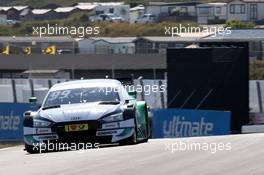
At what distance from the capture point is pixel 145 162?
12047 millimetres

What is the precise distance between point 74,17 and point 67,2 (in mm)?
28926

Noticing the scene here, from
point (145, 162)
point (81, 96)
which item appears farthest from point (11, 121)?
point (145, 162)

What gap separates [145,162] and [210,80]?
17.3 metres

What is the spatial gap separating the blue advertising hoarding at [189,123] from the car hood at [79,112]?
32.1 feet

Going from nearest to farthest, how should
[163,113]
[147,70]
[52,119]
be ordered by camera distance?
[52,119] < [163,113] < [147,70]

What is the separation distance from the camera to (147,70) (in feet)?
171

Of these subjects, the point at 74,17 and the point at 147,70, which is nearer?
the point at 147,70

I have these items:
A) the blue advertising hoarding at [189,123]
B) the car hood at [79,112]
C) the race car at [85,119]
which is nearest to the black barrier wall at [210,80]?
the blue advertising hoarding at [189,123]

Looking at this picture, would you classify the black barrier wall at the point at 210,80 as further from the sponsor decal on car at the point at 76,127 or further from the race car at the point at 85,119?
the sponsor decal on car at the point at 76,127

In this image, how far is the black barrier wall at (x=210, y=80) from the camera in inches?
1133

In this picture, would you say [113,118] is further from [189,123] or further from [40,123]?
[189,123]

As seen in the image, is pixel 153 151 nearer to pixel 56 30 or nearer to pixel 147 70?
pixel 147 70

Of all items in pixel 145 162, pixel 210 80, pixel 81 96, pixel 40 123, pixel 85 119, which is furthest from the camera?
pixel 210 80

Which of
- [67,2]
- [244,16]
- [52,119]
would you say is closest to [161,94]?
[52,119]
